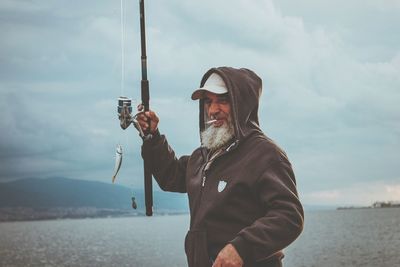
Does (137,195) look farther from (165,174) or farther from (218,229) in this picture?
(218,229)

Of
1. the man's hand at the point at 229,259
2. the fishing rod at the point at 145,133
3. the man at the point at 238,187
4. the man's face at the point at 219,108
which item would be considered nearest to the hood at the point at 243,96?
the man at the point at 238,187

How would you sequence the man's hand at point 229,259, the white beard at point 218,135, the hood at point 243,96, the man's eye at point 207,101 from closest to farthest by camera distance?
1. the man's hand at point 229,259
2. the hood at point 243,96
3. the white beard at point 218,135
4. the man's eye at point 207,101

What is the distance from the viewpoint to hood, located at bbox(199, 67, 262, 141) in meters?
3.89

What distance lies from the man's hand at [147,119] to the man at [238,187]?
34cm

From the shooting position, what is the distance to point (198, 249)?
3971 millimetres

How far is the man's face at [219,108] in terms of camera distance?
402cm

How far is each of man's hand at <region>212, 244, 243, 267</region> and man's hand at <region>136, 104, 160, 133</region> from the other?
1.10 meters

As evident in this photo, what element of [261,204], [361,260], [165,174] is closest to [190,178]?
[165,174]

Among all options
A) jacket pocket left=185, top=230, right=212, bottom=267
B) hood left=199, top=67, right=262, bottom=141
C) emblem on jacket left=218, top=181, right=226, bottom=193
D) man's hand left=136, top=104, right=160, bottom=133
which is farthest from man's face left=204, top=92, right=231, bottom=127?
jacket pocket left=185, top=230, right=212, bottom=267

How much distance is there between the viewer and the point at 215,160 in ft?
13.3

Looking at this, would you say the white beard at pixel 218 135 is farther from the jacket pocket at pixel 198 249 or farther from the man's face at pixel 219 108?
the jacket pocket at pixel 198 249

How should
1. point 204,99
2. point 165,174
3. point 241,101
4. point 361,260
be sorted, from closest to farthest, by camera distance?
point 241,101
point 204,99
point 165,174
point 361,260

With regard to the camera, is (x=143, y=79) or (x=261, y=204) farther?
(x=143, y=79)

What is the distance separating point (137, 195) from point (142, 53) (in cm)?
88
